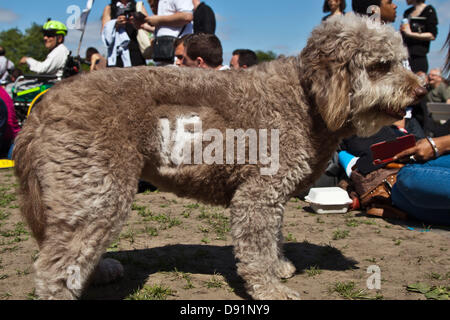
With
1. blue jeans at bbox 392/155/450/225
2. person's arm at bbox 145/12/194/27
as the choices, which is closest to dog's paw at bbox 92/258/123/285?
blue jeans at bbox 392/155/450/225

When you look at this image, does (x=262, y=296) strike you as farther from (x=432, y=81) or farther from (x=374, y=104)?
(x=432, y=81)

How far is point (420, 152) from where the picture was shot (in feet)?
17.1

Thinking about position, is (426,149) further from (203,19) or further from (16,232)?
(16,232)

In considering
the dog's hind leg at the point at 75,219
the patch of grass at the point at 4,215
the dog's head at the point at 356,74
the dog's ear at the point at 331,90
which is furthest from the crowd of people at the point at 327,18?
the patch of grass at the point at 4,215

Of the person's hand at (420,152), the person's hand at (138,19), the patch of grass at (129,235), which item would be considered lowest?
the patch of grass at (129,235)

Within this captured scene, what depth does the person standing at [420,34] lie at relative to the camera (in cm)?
888

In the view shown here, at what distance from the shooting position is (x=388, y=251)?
4.62 meters

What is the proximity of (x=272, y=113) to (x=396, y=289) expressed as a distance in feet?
6.26

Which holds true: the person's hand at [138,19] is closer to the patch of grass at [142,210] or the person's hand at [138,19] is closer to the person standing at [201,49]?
the person standing at [201,49]

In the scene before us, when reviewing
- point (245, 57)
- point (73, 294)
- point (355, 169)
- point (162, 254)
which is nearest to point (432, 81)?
point (245, 57)

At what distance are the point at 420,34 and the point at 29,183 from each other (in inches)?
341

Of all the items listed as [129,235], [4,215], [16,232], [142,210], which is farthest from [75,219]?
[4,215]

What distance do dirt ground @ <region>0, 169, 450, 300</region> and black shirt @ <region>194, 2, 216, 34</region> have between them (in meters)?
3.38

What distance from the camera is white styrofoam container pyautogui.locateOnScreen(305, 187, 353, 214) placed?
6141 mm
